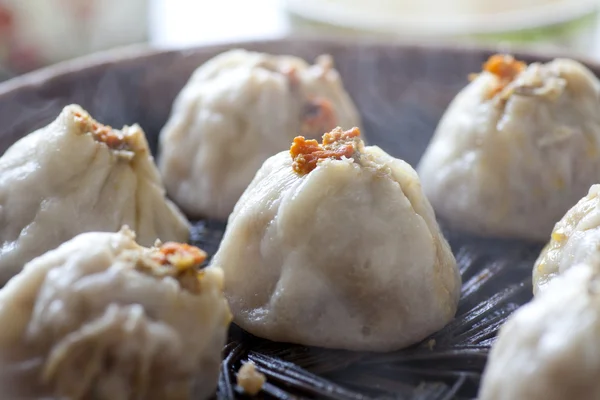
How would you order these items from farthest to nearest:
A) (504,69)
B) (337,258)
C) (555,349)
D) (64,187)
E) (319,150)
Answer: (504,69)
(64,187)
(319,150)
(337,258)
(555,349)

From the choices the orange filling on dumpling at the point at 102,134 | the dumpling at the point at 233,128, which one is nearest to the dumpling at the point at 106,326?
the orange filling on dumpling at the point at 102,134

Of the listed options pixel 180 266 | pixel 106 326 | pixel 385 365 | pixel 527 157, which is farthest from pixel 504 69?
pixel 106 326

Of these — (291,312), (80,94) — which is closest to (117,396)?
(291,312)

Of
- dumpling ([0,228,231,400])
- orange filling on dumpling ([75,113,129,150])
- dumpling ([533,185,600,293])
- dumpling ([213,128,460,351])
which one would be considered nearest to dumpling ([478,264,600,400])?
dumpling ([533,185,600,293])

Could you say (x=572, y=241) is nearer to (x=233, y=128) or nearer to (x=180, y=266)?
(x=180, y=266)

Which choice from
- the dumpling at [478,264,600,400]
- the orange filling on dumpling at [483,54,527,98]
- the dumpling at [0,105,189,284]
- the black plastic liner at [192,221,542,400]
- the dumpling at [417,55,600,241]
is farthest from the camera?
the orange filling on dumpling at [483,54,527,98]

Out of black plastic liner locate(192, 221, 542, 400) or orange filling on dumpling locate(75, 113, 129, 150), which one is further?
orange filling on dumpling locate(75, 113, 129, 150)

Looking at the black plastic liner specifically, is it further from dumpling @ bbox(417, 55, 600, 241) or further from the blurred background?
the blurred background
